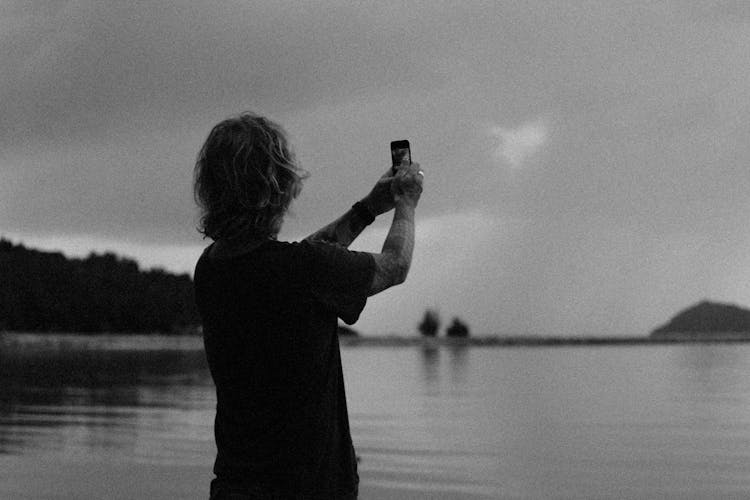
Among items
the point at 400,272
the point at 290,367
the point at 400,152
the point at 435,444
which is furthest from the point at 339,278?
the point at 435,444

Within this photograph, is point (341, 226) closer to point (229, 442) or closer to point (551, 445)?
point (229, 442)

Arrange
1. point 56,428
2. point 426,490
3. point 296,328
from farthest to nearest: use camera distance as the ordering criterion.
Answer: point 56,428, point 426,490, point 296,328

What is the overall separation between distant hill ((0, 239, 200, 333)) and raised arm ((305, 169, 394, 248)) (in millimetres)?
98294

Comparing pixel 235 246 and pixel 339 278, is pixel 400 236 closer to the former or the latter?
pixel 339 278

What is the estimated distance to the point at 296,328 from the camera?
2971 millimetres

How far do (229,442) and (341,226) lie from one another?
802mm

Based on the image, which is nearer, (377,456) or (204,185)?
(204,185)

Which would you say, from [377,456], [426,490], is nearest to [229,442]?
[426,490]

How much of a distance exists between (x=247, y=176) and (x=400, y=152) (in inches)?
20.5

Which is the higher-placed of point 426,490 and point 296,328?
point 296,328

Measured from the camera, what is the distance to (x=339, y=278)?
2.94 metres

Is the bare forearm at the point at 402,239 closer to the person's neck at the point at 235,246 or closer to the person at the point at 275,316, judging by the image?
the person at the point at 275,316

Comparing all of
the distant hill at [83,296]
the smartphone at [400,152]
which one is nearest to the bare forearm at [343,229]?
the smartphone at [400,152]

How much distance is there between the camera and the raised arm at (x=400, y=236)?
300cm
